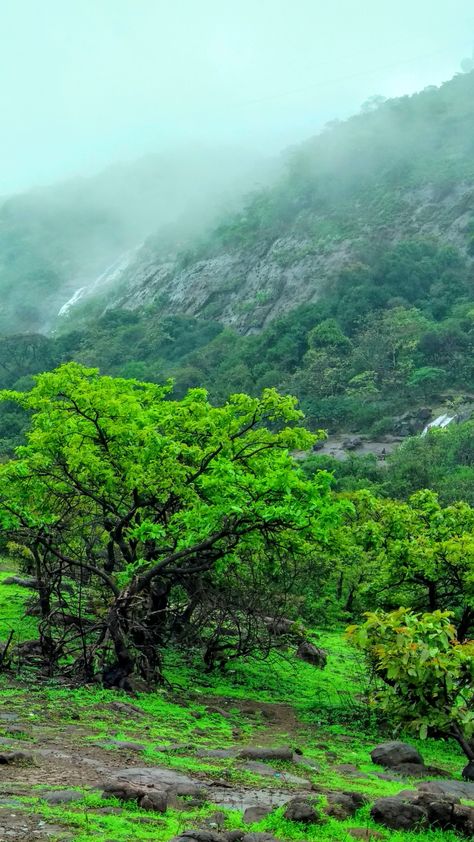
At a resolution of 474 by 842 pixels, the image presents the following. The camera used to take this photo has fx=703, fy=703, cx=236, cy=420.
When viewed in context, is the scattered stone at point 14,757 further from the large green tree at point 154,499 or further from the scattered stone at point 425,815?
the large green tree at point 154,499

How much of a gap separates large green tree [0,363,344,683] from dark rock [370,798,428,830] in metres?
4.90

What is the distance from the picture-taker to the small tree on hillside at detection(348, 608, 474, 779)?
884 cm

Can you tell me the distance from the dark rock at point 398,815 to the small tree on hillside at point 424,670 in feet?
6.66

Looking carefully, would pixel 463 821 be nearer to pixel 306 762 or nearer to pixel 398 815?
pixel 398 815

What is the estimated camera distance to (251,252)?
122812 millimetres

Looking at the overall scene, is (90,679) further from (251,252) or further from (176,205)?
(176,205)

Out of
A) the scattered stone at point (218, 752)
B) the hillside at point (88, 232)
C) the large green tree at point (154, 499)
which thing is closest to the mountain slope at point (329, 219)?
the hillside at point (88, 232)

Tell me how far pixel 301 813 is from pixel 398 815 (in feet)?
3.25

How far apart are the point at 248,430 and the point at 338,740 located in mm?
6177

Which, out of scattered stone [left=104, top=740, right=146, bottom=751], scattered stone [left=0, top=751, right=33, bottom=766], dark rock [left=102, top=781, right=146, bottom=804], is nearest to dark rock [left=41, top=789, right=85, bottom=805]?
dark rock [left=102, top=781, right=146, bottom=804]

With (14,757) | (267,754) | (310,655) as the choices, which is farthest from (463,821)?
(310,655)

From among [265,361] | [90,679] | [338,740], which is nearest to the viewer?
[338,740]

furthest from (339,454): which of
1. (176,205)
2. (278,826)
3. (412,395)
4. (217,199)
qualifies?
(176,205)

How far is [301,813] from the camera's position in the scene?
6.37 metres
